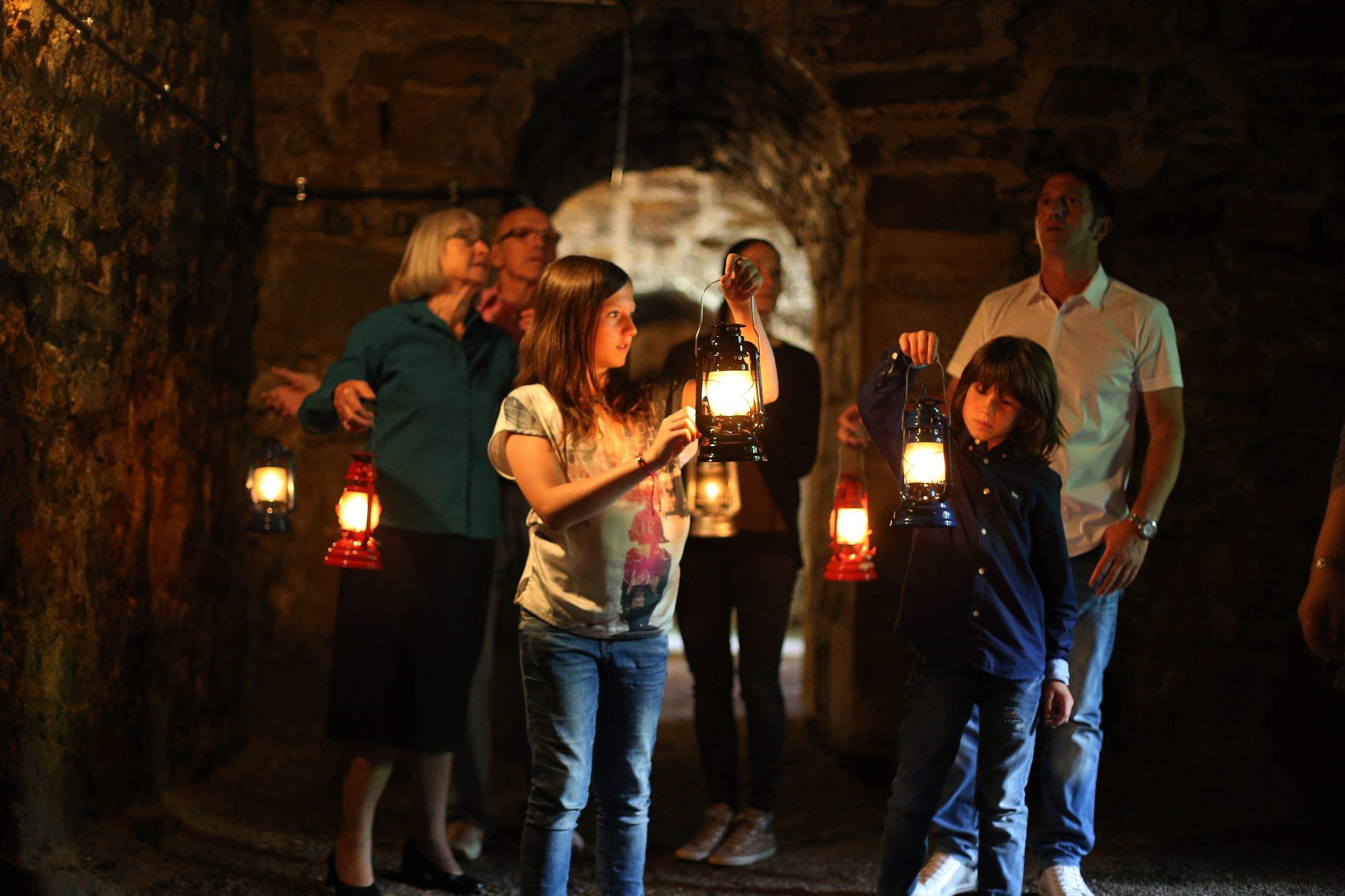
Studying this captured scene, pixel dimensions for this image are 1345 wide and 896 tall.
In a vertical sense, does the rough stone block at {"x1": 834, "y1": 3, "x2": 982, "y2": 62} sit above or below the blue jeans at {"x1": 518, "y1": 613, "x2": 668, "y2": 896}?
above

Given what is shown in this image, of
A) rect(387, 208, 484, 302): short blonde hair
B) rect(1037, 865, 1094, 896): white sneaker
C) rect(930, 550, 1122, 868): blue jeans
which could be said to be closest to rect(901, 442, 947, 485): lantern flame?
rect(930, 550, 1122, 868): blue jeans

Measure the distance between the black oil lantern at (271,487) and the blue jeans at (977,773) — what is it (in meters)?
1.65

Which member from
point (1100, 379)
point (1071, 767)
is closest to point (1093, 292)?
point (1100, 379)

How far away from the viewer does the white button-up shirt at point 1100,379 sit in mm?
2818

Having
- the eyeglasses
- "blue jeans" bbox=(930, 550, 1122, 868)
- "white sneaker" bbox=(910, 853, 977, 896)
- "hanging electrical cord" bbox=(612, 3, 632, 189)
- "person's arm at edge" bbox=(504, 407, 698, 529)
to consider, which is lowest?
"white sneaker" bbox=(910, 853, 977, 896)

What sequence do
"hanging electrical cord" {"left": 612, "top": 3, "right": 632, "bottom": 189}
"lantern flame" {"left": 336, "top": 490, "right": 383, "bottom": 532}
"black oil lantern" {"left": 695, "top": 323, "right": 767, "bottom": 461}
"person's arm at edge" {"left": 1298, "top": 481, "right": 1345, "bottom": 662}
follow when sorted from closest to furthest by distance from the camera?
"black oil lantern" {"left": 695, "top": 323, "right": 767, "bottom": 461}
"person's arm at edge" {"left": 1298, "top": 481, "right": 1345, "bottom": 662}
"lantern flame" {"left": 336, "top": 490, "right": 383, "bottom": 532}
"hanging electrical cord" {"left": 612, "top": 3, "right": 632, "bottom": 189}

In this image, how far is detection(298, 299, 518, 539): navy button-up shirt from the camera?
2857 millimetres

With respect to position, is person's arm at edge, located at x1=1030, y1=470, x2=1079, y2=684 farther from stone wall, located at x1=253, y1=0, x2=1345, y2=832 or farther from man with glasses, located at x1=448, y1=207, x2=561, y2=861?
stone wall, located at x1=253, y1=0, x2=1345, y2=832

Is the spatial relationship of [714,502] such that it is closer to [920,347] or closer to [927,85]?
[920,347]

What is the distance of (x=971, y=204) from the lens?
396 centimetres

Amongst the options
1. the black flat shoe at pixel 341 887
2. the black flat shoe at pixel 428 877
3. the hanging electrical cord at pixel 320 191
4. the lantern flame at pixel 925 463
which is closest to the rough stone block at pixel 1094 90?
the hanging electrical cord at pixel 320 191

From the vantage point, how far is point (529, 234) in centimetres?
336

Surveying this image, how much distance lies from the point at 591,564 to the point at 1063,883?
1.39m

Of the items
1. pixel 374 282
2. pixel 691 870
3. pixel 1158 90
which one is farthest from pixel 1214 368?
pixel 374 282
